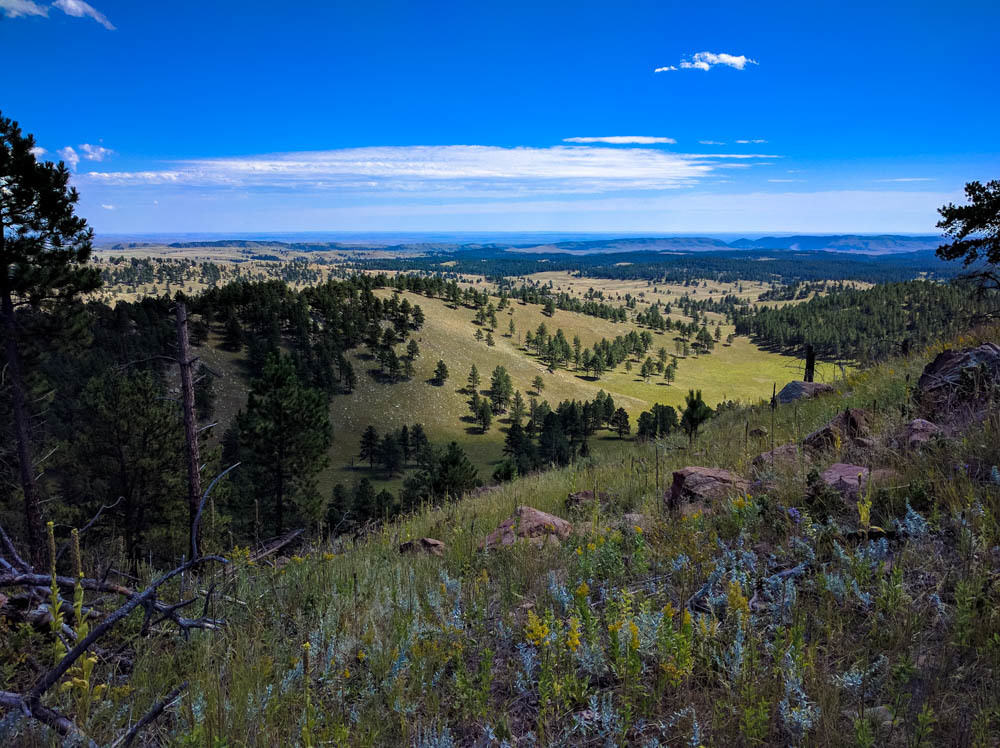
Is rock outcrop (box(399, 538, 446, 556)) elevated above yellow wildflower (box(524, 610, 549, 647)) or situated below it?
below

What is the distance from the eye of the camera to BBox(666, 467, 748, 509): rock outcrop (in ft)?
15.6

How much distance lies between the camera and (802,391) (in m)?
12.6

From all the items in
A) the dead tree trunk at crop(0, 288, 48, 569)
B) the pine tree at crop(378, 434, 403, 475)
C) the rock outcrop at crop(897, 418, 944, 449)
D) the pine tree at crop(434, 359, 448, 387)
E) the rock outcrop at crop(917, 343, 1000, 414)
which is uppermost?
the rock outcrop at crop(917, 343, 1000, 414)

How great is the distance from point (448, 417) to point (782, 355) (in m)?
134

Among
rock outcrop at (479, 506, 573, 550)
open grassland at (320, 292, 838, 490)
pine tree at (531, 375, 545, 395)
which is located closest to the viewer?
rock outcrop at (479, 506, 573, 550)

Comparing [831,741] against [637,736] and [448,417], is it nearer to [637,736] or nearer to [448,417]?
[637,736]

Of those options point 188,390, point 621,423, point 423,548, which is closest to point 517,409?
point 621,423

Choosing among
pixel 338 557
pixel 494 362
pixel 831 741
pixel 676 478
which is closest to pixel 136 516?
pixel 338 557

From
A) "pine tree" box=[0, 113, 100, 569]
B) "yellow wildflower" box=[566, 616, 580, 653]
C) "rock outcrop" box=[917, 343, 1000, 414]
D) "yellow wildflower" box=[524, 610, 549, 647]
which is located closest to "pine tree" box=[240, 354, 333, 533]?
"pine tree" box=[0, 113, 100, 569]

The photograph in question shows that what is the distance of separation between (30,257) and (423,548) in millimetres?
17203

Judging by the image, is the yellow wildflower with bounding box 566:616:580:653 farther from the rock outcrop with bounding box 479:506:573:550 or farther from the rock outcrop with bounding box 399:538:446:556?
the rock outcrop with bounding box 399:538:446:556

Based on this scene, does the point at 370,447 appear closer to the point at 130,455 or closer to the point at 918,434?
the point at 130,455

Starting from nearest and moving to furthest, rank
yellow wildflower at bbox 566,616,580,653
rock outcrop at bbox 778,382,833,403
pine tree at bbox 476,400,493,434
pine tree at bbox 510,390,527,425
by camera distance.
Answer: yellow wildflower at bbox 566,616,580,653
rock outcrop at bbox 778,382,833,403
pine tree at bbox 476,400,493,434
pine tree at bbox 510,390,527,425

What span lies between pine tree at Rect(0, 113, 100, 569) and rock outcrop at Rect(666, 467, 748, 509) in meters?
17.0
